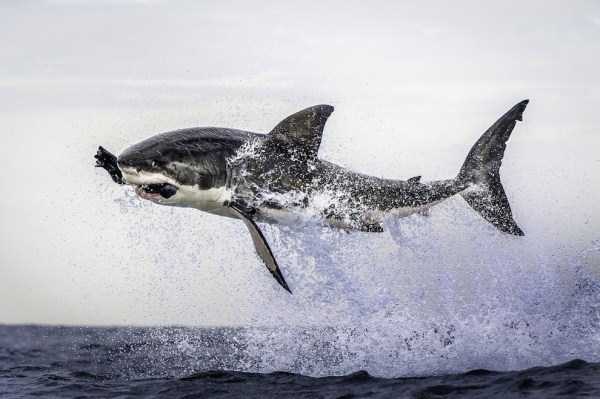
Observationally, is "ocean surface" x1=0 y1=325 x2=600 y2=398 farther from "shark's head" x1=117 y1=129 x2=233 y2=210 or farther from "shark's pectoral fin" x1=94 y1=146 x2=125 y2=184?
A: "shark's pectoral fin" x1=94 y1=146 x2=125 y2=184

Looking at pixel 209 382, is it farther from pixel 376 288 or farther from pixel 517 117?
pixel 517 117

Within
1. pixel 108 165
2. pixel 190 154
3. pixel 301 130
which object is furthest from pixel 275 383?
pixel 108 165

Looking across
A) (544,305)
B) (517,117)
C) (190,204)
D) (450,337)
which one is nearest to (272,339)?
(450,337)

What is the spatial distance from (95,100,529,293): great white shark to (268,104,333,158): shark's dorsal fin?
18 mm

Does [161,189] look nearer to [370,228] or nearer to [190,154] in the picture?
[190,154]

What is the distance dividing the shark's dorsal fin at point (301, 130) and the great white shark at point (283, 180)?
0.02 metres

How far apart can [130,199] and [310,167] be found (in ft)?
11.0

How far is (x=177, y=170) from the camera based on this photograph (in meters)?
11.4

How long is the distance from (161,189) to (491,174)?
25.8 feet

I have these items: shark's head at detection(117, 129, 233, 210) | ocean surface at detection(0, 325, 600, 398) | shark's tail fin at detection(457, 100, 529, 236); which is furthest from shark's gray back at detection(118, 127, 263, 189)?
shark's tail fin at detection(457, 100, 529, 236)

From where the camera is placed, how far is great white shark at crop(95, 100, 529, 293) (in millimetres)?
11383

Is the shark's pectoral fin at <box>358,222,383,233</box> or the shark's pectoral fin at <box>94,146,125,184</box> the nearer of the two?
the shark's pectoral fin at <box>94,146,125,184</box>

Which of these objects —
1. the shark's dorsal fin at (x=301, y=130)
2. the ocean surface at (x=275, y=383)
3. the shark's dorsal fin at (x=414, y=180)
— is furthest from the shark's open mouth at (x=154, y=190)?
the shark's dorsal fin at (x=414, y=180)

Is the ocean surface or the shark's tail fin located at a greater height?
the shark's tail fin
